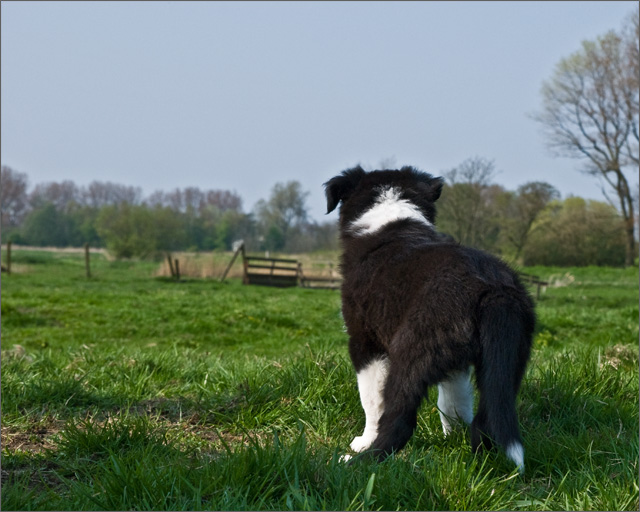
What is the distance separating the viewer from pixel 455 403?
3.68 m

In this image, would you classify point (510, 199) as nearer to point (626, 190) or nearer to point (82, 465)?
point (626, 190)

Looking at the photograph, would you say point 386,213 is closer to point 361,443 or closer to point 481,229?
point 361,443

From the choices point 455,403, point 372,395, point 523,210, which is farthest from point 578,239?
point 372,395

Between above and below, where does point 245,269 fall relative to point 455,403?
below

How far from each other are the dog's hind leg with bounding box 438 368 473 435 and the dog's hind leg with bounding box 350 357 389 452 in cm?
38

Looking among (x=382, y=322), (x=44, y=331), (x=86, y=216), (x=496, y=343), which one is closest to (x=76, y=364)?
(x=382, y=322)

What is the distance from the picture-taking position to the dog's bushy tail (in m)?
3.00

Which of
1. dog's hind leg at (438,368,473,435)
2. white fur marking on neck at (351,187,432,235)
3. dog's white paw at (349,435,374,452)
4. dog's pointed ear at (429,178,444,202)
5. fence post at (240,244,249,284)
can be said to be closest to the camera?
dog's white paw at (349,435,374,452)

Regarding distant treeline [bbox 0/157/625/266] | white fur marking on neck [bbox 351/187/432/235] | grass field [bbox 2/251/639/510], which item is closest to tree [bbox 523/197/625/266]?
distant treeline [bbox 0/157/625/266]

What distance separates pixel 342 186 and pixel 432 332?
1.48m

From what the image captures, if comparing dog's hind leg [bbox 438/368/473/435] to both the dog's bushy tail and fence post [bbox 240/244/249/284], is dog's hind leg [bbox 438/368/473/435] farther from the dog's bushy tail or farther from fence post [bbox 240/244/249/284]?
fence post [bbox 240/244/249/284]

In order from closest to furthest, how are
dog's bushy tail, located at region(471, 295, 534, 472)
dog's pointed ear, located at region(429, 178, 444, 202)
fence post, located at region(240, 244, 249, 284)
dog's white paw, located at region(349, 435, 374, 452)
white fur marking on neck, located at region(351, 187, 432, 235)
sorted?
1. dog's bushy tail, located at region(471, 295, 534, 472)
2. dog's white paw, located at region(349, 435, 374, 452)
3. white fur marking on neck, located at region(351, 187, 432, 235)
4. dog's pointed ear, located at region(429, 178, 444, 202)
5. fence post, located at region(240, 244, 249, 284)

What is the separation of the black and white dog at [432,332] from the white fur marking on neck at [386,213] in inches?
3.7

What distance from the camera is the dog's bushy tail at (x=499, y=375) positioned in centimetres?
300
